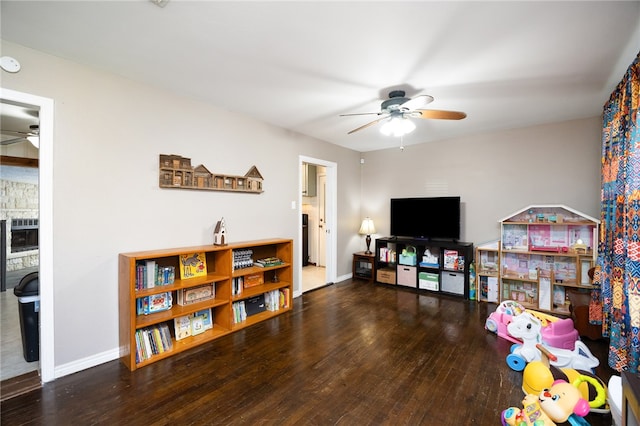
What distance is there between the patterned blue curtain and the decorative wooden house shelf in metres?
3.48

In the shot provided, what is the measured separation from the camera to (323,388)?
1999 mm

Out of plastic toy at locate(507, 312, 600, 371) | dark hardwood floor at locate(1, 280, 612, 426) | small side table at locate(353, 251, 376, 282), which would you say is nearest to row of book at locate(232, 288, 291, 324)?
dark hardwood floor at locate(1, 280, 612, 426)

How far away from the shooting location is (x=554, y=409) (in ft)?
4.96

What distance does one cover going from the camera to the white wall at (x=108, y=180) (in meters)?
2.12

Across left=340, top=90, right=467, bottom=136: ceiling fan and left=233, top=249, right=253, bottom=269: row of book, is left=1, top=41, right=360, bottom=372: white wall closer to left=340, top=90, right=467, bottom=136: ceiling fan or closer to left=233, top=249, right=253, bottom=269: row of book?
left=233, top=249, right=253, bottom=269: row of book

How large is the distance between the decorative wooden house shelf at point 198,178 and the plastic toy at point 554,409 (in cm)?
312

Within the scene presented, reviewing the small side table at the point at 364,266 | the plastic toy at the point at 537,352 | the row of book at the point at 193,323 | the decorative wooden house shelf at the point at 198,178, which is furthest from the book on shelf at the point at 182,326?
the small side table at the point at 364,266

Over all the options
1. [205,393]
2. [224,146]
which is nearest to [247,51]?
[224,146]

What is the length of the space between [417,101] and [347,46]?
804mm

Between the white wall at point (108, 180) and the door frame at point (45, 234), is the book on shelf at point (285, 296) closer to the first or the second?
the white wall at point (108, 180)

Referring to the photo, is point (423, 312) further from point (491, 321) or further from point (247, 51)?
point (247, 51)

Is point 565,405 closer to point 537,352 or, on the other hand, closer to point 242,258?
point 537,352

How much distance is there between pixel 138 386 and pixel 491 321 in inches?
132

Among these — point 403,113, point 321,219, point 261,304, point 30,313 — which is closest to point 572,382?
point 403,113
